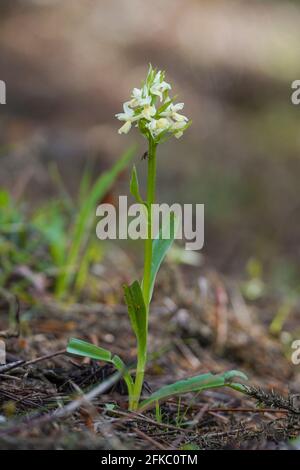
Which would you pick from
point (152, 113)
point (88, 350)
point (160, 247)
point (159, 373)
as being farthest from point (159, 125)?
point (159, 373)

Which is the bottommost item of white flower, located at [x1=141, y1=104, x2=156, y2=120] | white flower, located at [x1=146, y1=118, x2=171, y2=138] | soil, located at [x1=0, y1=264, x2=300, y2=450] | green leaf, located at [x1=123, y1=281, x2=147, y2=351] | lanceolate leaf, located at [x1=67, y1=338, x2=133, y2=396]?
soil, located at [x1=0, y1=264, x2=300, y2=450]

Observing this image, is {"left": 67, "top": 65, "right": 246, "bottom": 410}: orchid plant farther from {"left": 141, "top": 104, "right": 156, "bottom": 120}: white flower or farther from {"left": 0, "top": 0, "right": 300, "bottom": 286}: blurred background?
{"left": 0, "top": 0, "right": 300, "bottom": 286}: blurred background

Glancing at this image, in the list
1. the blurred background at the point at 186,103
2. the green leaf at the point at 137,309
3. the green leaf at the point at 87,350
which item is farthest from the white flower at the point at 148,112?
the blurred background at the point at 186,103

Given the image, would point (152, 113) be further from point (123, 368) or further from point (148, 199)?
point (123, 368)

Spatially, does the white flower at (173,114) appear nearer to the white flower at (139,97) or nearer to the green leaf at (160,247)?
the white flower at (139,97)

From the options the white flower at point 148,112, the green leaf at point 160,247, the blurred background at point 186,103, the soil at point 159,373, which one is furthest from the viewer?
the blurred background at point 186,103

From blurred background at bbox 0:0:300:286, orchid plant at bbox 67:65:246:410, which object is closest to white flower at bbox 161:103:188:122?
orchid plant at bbox 67:65:246:410
